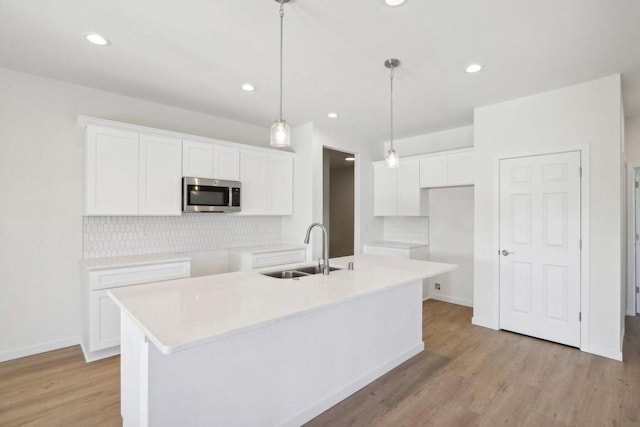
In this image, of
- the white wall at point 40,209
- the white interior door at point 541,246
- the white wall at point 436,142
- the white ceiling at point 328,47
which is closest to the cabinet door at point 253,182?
the white ceiling at point 328,47

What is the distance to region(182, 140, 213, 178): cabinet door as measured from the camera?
11.9ft

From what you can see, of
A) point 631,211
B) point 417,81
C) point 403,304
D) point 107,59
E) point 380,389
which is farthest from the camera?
point 631,211

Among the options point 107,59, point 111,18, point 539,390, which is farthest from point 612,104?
point 107,59

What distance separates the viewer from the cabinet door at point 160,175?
3320 millimetres

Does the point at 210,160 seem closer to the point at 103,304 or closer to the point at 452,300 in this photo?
the point at 103,304

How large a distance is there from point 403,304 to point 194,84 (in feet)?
9.69

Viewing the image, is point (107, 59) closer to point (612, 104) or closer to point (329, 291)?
point (329, 291)

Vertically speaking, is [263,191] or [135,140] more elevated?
[135,140]

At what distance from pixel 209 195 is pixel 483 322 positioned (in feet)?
11.9

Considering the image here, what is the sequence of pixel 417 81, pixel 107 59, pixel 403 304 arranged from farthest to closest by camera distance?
pixel 417 81
pixel 403 304
pixel 107 59

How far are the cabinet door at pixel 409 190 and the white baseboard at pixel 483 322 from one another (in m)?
1.72

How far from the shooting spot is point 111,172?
3.12 m

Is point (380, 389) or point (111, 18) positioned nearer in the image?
point (111, 18)

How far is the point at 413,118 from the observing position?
4.32m
